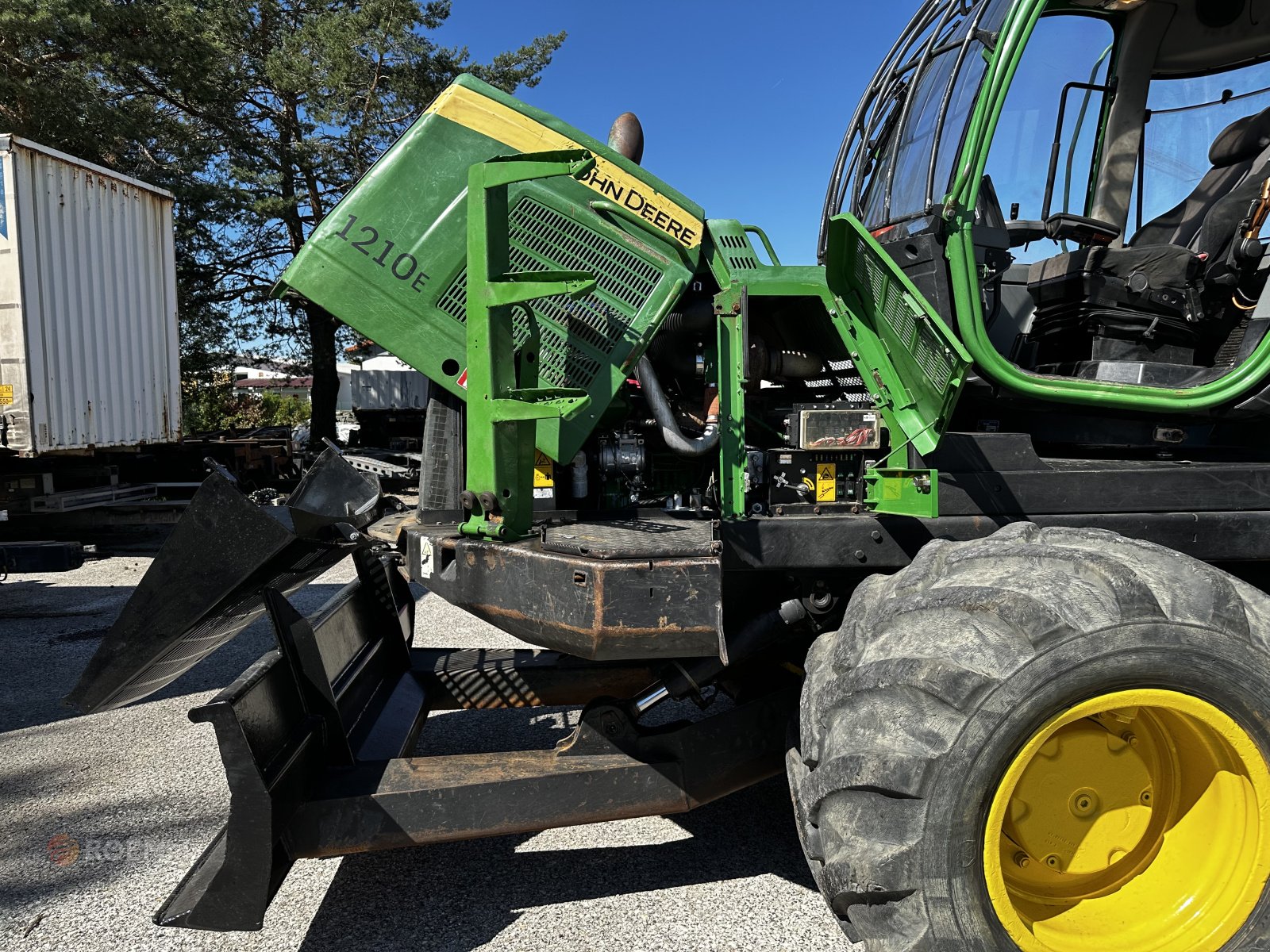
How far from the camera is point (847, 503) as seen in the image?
9.62ft

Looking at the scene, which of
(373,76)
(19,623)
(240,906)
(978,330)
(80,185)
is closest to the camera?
(240,906)

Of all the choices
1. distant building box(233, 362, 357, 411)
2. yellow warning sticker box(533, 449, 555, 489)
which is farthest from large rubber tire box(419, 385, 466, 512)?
distant building box(233, 362, 357, 411)

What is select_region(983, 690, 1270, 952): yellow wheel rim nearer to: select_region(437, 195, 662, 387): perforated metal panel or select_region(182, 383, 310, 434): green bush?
select_region(437, 195, 662, 387): perforated metal panel

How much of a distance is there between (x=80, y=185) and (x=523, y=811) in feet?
29.5

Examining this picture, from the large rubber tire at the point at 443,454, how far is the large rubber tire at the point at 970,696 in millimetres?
1584

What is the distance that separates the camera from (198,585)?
283 centimetres


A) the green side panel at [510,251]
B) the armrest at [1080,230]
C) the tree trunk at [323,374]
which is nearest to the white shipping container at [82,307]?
the tree trunk at [323,374]

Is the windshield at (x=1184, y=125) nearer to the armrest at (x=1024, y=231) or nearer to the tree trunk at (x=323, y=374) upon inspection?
the armrest at (x=1024, y=231)

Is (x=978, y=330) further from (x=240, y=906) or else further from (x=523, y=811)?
(x=240, y=906)

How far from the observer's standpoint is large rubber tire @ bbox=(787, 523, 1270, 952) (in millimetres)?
2080

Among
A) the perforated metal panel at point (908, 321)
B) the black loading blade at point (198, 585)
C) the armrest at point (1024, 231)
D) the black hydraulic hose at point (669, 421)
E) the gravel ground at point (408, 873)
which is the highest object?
the armrest at point (1024, 231)

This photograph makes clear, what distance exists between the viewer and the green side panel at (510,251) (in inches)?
116

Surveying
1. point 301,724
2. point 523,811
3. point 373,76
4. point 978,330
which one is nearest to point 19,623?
point 301,724

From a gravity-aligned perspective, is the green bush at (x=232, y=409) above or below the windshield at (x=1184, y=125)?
below
